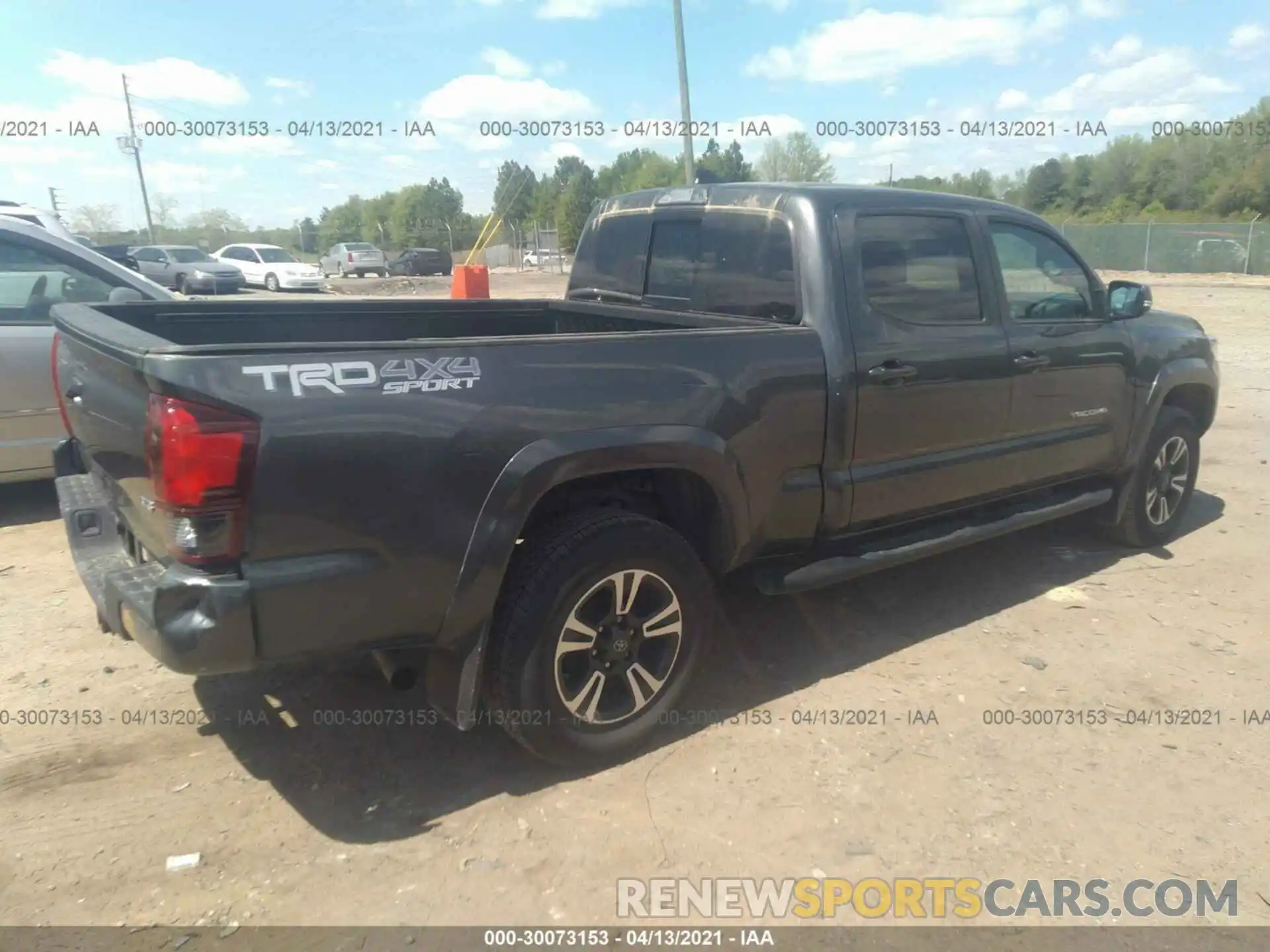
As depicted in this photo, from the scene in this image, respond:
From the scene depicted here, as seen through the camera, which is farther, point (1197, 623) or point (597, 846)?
point (1197, 623)

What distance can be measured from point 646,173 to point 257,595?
63.8 meters

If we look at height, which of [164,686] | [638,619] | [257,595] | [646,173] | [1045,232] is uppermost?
[646,173]

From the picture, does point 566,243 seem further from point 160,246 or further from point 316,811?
point 316,811

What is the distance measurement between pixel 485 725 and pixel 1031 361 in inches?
116

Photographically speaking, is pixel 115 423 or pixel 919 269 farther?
pixel 919 269

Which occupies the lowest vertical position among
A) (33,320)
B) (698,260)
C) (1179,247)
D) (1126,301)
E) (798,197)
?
(1179,247)

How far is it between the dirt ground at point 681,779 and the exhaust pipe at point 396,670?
1.43 ft

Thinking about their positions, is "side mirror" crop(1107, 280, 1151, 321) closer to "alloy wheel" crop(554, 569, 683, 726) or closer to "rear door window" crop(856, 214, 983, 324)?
"rear door window" crop(856, 214, 983, 324)

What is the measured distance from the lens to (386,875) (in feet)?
8.79

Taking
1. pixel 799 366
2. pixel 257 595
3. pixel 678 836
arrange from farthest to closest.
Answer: pixel 799 366 → pixel 678 836 → pixel 257 595

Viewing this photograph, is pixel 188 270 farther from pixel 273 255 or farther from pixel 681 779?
pixel 681 779

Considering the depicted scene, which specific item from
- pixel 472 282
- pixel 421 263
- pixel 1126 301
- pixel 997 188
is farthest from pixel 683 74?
pixel 997 188

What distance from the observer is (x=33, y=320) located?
18.3 feet

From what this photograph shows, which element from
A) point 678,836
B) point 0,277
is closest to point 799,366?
point 678,836
